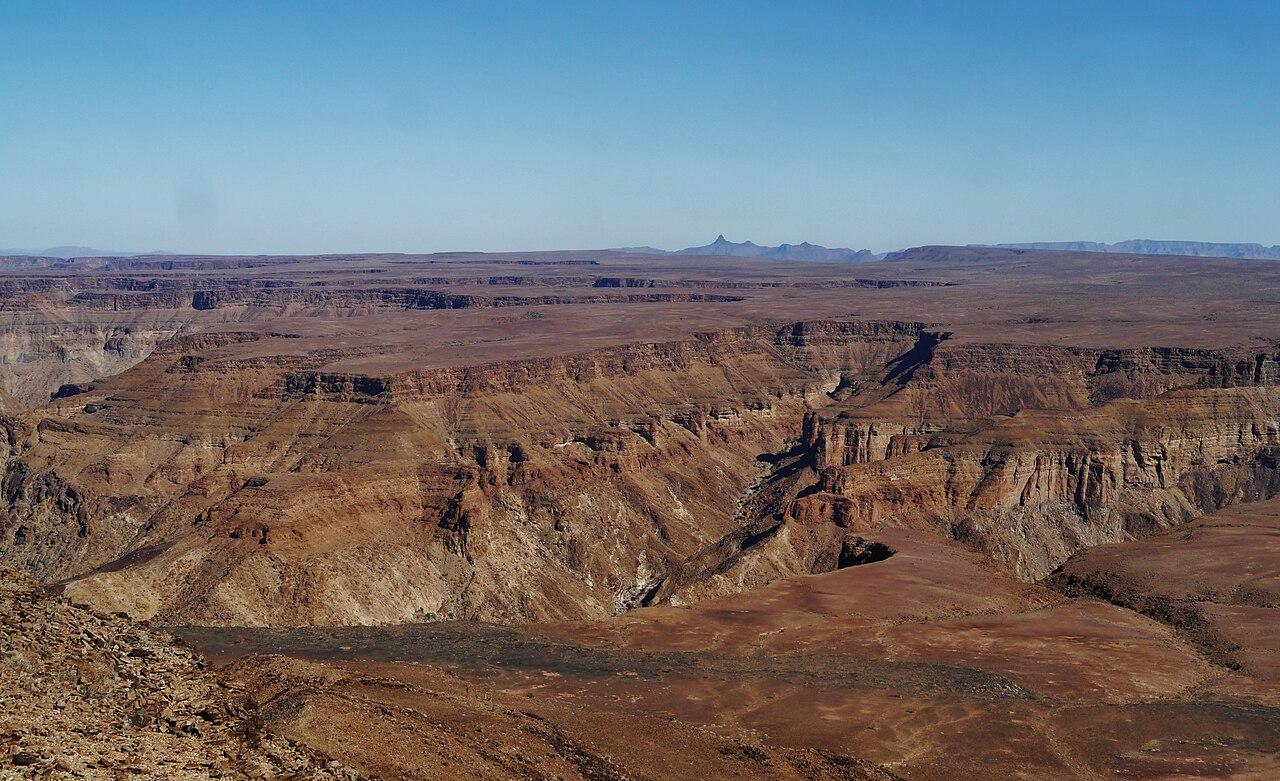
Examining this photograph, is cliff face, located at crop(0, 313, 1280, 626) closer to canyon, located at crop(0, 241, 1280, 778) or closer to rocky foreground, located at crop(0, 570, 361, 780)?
canyon, located at crop(0, 241, 1280, 778)

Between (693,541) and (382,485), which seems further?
(693,541)

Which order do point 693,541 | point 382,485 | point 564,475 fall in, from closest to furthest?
1. point 382,485
2. point 693,541
3. point 564,475

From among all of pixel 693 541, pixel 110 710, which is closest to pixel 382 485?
pixel 693 541

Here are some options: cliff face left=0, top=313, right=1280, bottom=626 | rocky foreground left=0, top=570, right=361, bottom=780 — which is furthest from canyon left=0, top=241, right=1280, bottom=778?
rocky foreground left=0, top=570, right=361, bottom=780

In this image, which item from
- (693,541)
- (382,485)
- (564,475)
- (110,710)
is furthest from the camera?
(564,475)

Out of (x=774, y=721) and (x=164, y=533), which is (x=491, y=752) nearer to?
(x=774, y=721)

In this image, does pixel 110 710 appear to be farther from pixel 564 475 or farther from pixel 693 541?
pixel 564 475

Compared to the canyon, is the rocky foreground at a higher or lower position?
higher

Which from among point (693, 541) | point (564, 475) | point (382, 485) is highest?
point (382, 485)
